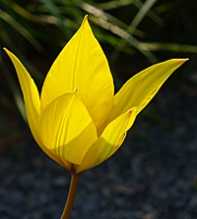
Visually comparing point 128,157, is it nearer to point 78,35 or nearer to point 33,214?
point 33,214

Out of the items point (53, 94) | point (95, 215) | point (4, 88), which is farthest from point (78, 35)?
point (4, 88)

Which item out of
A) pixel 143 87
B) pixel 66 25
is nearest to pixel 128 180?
pixel 66 25

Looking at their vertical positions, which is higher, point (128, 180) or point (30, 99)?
point (30, 99)

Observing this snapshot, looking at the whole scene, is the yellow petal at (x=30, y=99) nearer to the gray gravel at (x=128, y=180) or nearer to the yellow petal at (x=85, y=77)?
the yellow petal at (x=85, y=77)

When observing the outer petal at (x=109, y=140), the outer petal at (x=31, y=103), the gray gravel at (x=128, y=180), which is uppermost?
the outer petal at (x=31, y=103)

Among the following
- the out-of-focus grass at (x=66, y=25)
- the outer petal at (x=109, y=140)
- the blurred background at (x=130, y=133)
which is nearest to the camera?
the outer petal at (x=109, y=140)

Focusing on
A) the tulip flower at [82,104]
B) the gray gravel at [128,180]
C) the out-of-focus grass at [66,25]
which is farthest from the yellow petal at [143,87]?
the gray gravel at [128,180]

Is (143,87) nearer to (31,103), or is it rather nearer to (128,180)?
(31,103)
